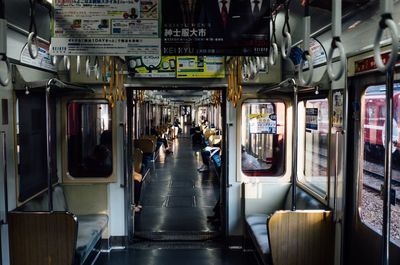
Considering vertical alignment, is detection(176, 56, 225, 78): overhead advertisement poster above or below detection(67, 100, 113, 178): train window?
above

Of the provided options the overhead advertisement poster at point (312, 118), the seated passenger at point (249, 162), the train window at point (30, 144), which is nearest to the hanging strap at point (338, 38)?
the overhead advertisement poster at point (312, 118)

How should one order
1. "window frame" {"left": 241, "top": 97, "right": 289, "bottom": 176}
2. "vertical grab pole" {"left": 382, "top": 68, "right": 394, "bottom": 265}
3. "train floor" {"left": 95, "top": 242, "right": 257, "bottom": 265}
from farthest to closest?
"window frame" {"left": 241, "top": 97, "right": 289, "bottom": 176}, "train floor" {"left": 95, "top": 242, "right": 257, "bottom": 265}, "vertical grab pole" {"left": 382, "top": 68, "right": 394, "bottom": 265}

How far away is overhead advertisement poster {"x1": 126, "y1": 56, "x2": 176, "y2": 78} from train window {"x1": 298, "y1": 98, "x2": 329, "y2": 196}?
5.83 ft

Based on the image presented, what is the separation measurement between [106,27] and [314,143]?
289cm

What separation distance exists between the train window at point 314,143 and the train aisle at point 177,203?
1.78 m

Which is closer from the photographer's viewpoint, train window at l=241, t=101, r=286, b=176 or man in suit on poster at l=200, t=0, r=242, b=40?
man in suit on poster at l=200, t=0, r=242, b=40

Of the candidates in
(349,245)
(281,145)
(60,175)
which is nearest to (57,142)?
(60,175)

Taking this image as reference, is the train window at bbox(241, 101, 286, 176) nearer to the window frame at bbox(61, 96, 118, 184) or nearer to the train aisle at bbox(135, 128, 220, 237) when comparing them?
the train aisle at bbox(135, 128, 220, 237)

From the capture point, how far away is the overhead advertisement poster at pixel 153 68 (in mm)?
5480

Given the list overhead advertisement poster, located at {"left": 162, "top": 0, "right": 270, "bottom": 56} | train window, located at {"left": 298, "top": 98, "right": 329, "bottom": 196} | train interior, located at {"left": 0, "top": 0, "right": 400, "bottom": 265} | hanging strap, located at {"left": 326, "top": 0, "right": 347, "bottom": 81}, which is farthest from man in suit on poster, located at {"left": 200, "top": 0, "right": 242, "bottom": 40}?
train window, located at {"left": 298, "top": 98, "right": 329, "bottom": 196}

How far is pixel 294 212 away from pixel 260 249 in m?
0.67

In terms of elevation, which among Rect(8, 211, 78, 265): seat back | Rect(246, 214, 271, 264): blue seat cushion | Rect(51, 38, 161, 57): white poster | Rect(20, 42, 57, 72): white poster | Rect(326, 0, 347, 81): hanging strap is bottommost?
Rect(246, 214, 271, 264): blue seat cushion

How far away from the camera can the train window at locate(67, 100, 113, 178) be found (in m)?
5.64

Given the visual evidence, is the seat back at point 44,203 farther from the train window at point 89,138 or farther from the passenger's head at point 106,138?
the passenger's head at point 106,138
